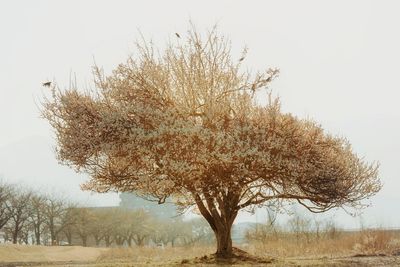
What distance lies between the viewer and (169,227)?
11481cm

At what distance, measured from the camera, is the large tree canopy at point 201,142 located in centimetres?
2162

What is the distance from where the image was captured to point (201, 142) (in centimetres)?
2162

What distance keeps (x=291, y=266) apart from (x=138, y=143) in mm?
8241

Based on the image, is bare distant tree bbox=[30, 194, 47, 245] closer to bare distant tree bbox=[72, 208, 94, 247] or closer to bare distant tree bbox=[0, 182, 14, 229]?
bare distant tree bbox=[0, 182, 14, 229]

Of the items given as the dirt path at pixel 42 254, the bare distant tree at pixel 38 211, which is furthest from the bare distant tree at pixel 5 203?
the dirt path at pixel 42 254

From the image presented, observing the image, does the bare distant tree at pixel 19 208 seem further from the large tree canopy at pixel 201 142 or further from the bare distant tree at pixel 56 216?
the large tree canopy at pixel 201 142

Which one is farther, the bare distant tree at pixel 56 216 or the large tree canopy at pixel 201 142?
the bare distant tree at pixel 56 216

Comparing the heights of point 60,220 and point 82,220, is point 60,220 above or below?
above

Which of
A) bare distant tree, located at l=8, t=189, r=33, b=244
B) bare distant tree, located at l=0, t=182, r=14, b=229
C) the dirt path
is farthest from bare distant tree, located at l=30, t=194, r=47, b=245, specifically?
the dirt path

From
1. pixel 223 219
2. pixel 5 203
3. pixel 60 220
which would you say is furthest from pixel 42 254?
pixel 60 220

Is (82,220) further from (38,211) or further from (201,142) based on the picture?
(201,142)

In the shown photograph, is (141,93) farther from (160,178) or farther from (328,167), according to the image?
(328,167)

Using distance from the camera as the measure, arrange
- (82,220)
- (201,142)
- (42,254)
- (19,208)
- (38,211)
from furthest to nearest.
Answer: (82,220)
(38,211)
(19,208)
(42,254)
(201,142)

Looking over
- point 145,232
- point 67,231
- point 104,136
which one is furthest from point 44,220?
point 104,136
